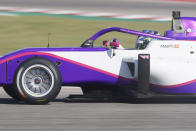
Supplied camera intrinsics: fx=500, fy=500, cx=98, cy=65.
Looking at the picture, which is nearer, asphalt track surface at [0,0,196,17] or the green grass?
the green grass

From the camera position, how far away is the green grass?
53.3 ft

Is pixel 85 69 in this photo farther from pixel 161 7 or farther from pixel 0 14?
pixel 161 7

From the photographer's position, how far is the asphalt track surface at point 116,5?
2080 centimetres

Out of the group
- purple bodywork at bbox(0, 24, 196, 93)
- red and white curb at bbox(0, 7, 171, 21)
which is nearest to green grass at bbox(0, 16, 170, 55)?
red and white curb at bbox(0, 7, 171, 21)

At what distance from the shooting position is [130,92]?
25.6 ft

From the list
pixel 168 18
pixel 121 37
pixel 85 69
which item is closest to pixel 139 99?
pixel 85 69

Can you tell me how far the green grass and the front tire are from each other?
8.03m

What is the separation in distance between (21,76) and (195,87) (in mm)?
2691

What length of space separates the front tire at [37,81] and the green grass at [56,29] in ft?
26.3

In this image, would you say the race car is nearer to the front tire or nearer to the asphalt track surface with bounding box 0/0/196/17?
the front tire
